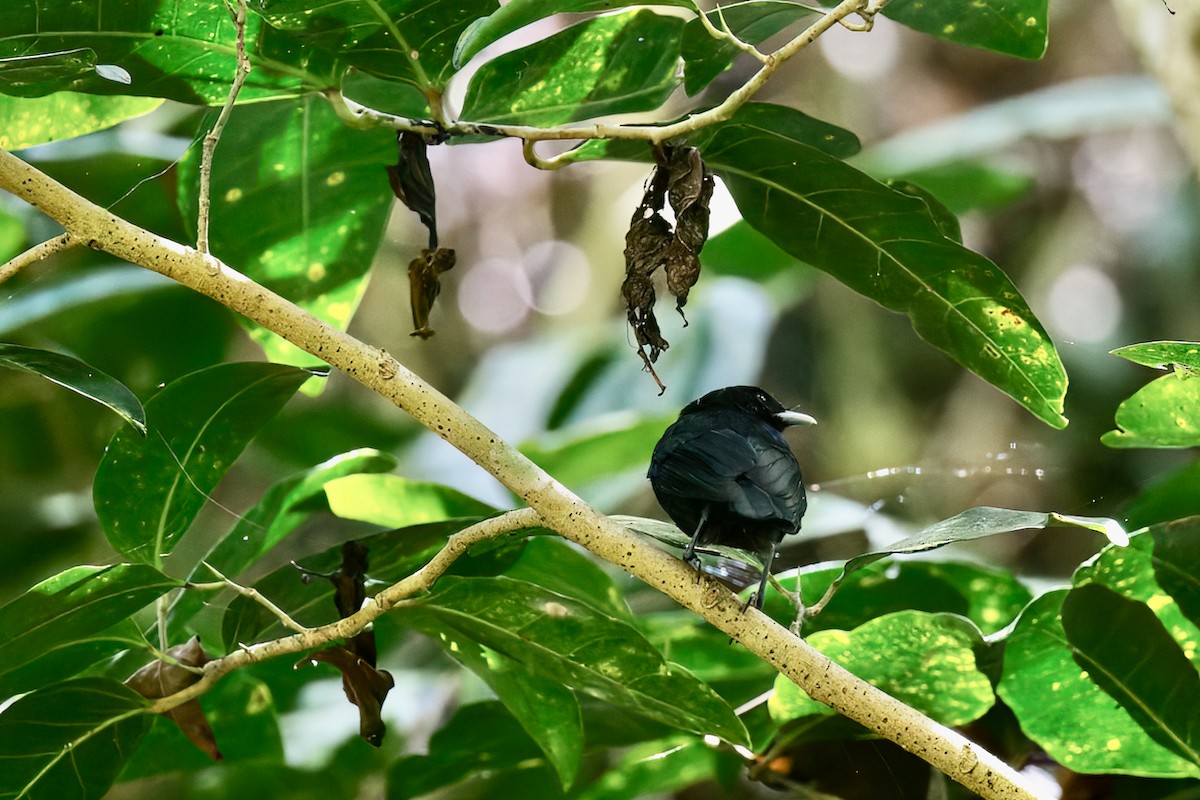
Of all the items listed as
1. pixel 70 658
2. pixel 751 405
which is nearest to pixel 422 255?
pixel 751 405

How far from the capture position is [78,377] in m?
0.96

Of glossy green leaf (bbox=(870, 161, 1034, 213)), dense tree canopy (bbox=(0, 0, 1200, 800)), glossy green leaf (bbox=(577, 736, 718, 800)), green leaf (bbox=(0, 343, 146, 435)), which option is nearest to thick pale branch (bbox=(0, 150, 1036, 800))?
dense tree canopy (bbox=(0, 0, 1200, 800))

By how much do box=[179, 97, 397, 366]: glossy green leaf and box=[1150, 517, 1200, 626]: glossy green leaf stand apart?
36.6 inches

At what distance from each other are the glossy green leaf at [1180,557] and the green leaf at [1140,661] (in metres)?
0.04

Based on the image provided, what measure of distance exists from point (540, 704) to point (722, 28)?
71cm

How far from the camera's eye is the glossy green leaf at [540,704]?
3.84 feet

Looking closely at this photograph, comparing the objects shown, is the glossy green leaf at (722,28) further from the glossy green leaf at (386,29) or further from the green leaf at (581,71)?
the glossy green leaf at (386,29)

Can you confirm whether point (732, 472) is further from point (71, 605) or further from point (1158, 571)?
point (71, 605)

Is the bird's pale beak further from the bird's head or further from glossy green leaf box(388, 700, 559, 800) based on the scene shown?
glossy green leaf box(388, 700, 559, 800)

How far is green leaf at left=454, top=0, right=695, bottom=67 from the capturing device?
948mm

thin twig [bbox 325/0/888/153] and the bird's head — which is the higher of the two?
thin twig [bbox 325/0/888/153]

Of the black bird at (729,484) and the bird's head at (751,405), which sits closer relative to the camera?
the black bird at (729,484)

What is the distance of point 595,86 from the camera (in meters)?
1.12

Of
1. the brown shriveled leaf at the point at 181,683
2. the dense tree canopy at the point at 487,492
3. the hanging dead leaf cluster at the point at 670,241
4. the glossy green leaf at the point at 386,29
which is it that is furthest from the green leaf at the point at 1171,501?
the brown shriveled leaf at the point at 181,683
